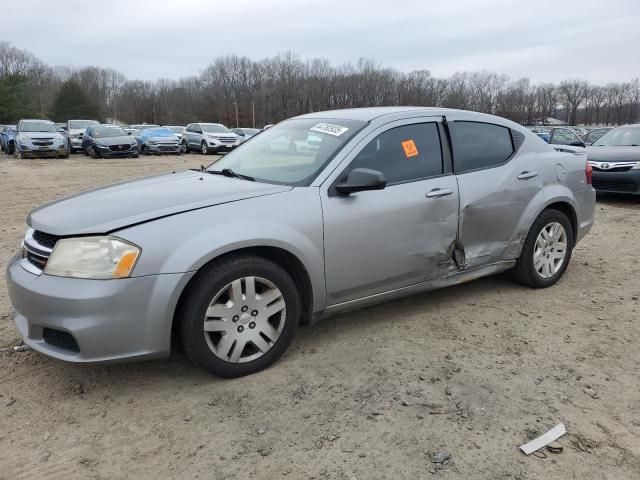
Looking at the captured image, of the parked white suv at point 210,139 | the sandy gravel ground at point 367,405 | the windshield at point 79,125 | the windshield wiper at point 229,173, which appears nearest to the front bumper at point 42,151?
the windshield at point 79,125

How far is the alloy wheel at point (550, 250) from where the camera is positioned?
14.7 ft

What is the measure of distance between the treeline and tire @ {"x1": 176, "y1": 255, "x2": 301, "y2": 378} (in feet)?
294

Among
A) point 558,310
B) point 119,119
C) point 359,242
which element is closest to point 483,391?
point 359,242

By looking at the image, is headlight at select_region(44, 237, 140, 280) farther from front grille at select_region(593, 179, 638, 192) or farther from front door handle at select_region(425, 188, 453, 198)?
front grille at select_region(593, 179, 638, 192)

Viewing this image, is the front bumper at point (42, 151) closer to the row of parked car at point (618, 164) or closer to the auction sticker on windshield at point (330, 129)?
the row of parked car at point (618, 164)

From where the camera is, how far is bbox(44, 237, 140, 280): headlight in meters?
2.64

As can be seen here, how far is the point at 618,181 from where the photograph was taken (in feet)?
30.9

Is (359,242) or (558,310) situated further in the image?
(558,310)

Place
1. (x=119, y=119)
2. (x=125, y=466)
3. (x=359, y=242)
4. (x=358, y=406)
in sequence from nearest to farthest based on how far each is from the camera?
(x=125, y=466), (x=358, y=406), (x=359, y=242), (x=119, y=119)

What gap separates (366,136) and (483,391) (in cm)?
181

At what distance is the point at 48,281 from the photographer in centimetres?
270

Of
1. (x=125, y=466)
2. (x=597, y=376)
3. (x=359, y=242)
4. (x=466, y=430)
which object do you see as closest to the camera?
(x=125, y=466)

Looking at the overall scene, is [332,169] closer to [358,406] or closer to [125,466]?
[358,406]

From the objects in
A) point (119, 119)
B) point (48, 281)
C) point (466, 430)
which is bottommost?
point (466, 430)
